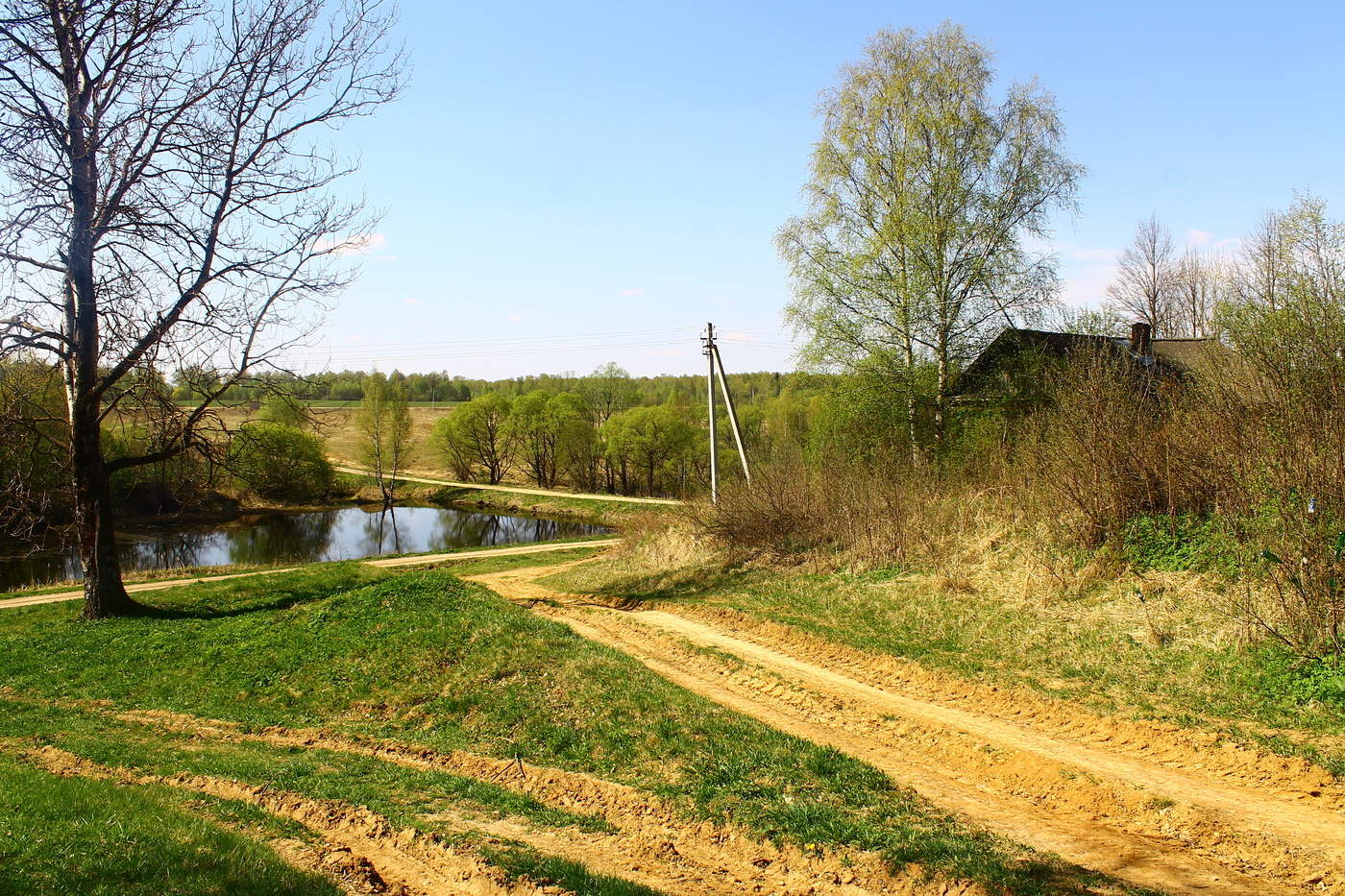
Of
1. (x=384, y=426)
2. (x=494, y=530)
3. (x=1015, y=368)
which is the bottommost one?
(x=494, y=530)

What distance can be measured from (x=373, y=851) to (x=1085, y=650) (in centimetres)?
813

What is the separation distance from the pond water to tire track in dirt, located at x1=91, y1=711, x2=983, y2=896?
86.5 feet

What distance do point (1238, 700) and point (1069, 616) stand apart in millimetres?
2816

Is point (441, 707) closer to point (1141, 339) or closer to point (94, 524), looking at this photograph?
point (94, 524)

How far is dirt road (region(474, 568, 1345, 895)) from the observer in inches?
212

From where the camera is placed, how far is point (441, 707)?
9.35 m

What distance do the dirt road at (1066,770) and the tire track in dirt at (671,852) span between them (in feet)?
4.47

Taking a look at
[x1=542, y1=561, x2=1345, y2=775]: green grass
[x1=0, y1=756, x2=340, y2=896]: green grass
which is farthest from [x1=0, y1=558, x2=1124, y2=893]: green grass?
[x1=542, y1=561, x2=1345, y2=775]: green grass

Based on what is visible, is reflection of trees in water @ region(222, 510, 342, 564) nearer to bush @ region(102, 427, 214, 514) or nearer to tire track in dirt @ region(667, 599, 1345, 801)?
bush @ region(102, 427, 214, 514)

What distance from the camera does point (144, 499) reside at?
44781mm

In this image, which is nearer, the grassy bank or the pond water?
the grassy bank

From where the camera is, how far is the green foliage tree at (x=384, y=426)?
55.4m

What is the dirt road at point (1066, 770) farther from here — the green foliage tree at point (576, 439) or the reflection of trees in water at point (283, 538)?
the green foliage tree at point (576, 439)

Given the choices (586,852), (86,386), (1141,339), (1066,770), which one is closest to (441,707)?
(586,852)
